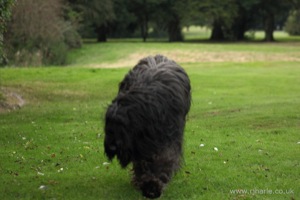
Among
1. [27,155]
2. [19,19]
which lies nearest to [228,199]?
[27,155]

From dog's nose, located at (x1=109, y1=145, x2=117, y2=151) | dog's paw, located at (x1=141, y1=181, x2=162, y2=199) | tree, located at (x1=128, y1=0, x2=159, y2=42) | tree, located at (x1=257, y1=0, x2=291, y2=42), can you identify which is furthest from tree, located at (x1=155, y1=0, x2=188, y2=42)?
dog's nose, located at (x1=109, y1=145, x2=117, y2=151)

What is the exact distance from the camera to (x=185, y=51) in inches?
1634

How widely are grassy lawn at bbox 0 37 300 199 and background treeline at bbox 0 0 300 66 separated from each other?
465 inches

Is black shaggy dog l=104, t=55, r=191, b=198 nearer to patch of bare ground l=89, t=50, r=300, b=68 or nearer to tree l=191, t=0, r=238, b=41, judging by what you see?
patch of bare ground l=89, t=50, r=300, b=68

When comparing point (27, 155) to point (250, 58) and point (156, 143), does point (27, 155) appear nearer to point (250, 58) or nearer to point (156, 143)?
point (156, 143)

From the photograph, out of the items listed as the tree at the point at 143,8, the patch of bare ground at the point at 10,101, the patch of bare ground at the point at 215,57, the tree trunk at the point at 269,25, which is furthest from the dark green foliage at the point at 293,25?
the patch of bare ground at the point at 10,101

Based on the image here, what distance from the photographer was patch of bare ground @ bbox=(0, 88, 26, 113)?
16047 millimetres

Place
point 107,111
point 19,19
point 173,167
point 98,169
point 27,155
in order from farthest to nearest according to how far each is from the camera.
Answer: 1. point 19,19
2. point 27,155
3. point 98,169
4. point 173,167
5. point 107,111

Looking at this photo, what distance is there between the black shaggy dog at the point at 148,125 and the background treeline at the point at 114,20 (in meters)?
27.6

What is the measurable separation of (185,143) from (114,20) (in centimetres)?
5173

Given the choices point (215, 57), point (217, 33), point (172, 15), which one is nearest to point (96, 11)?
point (172, 15)

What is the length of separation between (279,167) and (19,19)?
1126 inches

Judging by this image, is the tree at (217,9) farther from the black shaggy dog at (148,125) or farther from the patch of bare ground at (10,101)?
the black shaggy dog at (148,125)

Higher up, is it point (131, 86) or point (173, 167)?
point (131, 86)
